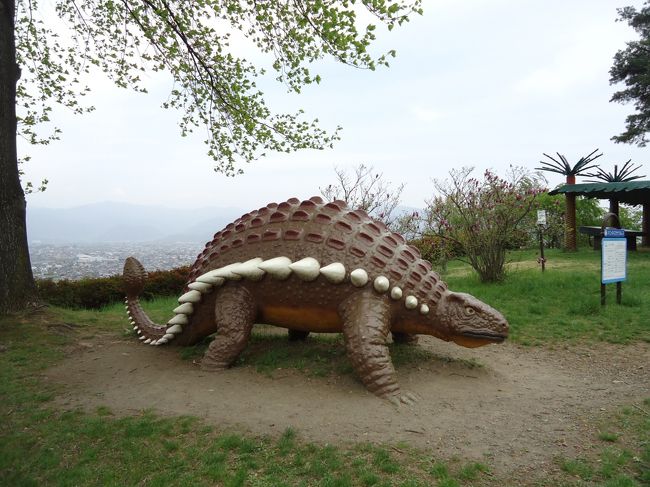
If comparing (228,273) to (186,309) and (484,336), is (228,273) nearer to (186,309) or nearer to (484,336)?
(186,309)

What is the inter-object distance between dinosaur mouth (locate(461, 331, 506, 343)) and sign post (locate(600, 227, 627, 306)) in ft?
13.6

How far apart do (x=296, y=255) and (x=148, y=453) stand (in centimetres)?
222

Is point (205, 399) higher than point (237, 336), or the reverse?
point (237, 336)

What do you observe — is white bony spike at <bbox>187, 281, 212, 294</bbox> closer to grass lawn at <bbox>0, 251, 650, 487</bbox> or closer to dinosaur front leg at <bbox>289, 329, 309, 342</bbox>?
grass lawn at <bbox>0, 251, 650, 487</bbox>

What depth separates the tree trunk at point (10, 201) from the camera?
6.61m

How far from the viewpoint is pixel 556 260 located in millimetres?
14938

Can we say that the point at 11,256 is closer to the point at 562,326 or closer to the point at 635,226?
the point at 562,326

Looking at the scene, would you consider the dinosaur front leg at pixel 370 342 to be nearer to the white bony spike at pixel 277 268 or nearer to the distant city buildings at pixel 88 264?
the white bony spike at pixel 277 268

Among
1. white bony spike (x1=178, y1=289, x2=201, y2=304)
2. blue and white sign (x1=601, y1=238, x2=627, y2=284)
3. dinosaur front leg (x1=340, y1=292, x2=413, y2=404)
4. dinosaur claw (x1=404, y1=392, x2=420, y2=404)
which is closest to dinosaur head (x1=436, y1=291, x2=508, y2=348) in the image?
dinosaur front leg (x1=340, y1=292, x2=413, y2=404)

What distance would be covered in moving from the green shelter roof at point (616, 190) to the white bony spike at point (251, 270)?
15.3m

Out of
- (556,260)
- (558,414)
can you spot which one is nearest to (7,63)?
(558,414)

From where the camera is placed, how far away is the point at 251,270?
460 centimetres

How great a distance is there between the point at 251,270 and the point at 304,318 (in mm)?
760

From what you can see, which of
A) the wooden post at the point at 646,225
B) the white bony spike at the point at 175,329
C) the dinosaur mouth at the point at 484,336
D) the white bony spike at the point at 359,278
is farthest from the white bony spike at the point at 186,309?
the wooden post at the point at 646,225
